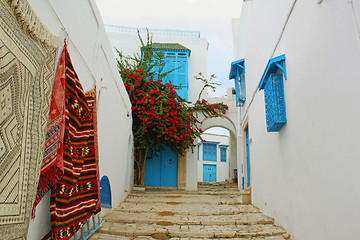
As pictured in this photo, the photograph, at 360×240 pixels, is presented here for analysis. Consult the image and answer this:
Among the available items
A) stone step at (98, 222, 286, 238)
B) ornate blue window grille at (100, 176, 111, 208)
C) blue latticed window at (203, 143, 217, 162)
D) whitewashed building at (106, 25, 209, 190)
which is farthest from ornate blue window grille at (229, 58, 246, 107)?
blue latticed window at (203, 143, 217, 162)

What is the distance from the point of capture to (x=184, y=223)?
4180mm

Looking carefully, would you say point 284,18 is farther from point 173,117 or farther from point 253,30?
point 173,117

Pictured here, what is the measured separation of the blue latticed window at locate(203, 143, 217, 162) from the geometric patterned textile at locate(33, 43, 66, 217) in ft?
51.1

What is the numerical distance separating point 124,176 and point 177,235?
2.91 m

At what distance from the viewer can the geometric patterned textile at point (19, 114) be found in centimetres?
133

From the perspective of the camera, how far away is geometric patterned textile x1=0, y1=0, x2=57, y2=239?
133cm

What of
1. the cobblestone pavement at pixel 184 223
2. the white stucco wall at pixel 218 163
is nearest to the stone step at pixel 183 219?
the cobblestone pavement at pixel 184 223

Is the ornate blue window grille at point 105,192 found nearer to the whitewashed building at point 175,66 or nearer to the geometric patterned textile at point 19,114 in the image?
the geometric patterned textile at point 19,114

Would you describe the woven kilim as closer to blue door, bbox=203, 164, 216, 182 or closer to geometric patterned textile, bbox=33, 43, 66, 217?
geometric patterned textile, bbox=33, 43, 66, 217

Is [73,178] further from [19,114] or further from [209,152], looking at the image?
[209,152]

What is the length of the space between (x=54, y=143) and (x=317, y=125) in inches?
92.5

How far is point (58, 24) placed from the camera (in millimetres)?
2365

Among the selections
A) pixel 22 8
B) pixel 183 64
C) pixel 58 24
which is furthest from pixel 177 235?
pixel 183 64

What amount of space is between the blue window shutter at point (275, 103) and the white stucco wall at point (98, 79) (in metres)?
2.46
